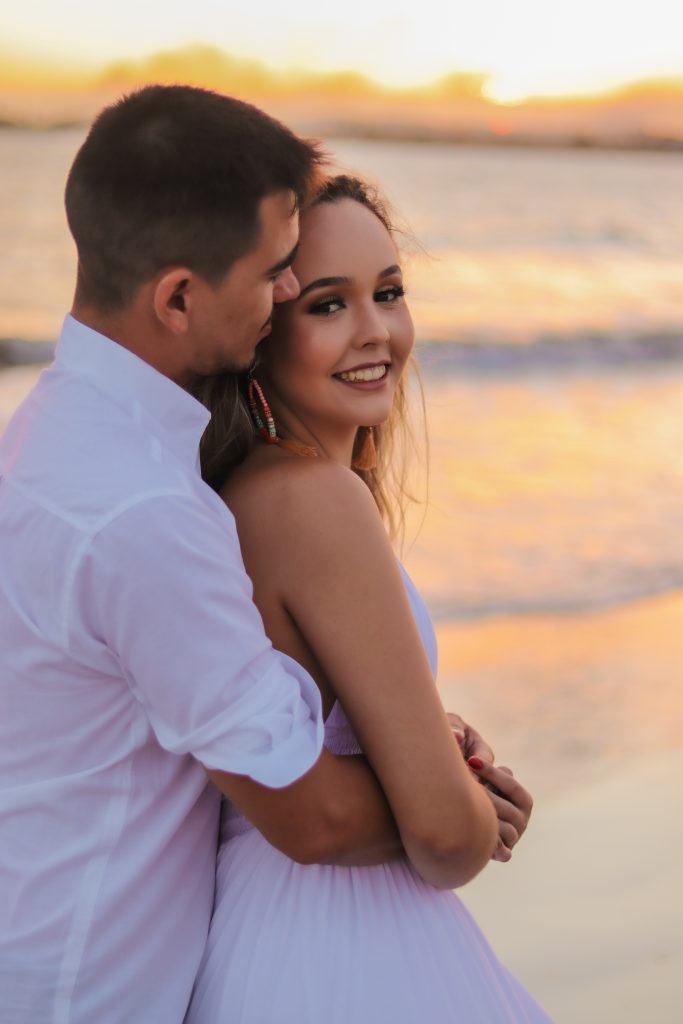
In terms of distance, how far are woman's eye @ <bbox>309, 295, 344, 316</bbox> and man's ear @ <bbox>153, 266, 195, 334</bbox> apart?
0.65 m

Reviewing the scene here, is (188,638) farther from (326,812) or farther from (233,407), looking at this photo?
(233,407)

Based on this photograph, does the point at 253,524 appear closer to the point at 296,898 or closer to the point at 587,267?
the point at 296,898

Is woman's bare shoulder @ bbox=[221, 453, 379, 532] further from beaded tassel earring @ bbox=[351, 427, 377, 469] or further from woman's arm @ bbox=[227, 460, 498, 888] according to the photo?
beaded tassel earring @ bbox=[351, 427, 377, 469]

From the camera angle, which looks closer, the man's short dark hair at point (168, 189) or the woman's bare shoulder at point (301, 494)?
the man's short dark hair at point (168, 189)

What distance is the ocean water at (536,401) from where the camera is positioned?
563 centimetres

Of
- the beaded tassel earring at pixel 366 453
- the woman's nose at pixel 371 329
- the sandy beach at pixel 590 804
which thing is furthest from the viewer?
the sandy beach at pixel 590 804

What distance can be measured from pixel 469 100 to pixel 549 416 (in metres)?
14.1

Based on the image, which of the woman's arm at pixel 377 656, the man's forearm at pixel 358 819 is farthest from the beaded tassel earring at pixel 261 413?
the man's forearm at pixel 358 819

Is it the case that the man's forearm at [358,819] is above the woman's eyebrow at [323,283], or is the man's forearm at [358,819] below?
below

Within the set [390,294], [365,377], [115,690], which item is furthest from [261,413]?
[115,690]

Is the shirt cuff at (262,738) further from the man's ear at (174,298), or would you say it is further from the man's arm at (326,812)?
the man's ear at (174,298)

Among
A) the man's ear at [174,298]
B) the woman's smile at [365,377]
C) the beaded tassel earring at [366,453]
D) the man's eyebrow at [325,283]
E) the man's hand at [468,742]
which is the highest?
the man's ear at [174,298]

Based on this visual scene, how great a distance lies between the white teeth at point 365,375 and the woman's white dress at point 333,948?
0.75m

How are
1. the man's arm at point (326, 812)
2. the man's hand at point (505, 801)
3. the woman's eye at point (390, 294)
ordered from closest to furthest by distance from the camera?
the man's arm at point (326, 812) → the man's hand at point (505, 801) → the woman's eye at point (390, 294)
